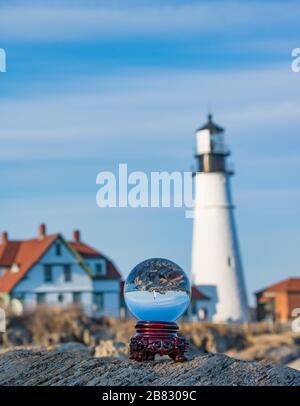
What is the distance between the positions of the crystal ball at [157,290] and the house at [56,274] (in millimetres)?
32480

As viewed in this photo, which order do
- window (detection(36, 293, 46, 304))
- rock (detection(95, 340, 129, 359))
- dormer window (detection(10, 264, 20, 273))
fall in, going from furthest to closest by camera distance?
dormer window (detection(10, 264, 20, 273))
window (detection(36, 293, 46, 304))
rock (detection(95, 340, 129, 359))

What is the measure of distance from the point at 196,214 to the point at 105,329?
8159 mm

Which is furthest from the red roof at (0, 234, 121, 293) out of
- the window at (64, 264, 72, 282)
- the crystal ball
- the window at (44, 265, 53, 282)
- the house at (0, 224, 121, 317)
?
the crystal ball

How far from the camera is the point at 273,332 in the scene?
40.9m

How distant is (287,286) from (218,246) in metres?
3.32

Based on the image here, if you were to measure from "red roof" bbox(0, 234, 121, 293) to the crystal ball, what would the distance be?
107 ft

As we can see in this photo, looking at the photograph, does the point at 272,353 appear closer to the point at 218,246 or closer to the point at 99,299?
the point at 99,299

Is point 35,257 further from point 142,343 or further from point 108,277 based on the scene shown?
point 142,343

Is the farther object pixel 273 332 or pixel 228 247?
pixel 228 247

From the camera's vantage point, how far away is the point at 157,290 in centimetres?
876

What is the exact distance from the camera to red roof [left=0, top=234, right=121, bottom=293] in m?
41.7

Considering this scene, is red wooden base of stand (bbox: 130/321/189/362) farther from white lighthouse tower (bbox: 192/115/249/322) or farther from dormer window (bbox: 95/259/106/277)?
white lighthouse tower (bbox: 192/115/249/322)

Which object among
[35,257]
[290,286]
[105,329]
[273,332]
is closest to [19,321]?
[105,329]
